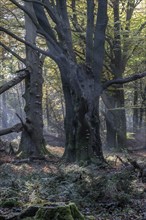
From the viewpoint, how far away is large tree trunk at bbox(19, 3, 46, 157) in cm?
1576

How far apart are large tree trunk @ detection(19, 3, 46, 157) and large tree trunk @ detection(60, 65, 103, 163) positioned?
110 inches

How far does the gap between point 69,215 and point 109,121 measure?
17797 mm

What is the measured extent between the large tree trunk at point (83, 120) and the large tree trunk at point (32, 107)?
2796 millimetres

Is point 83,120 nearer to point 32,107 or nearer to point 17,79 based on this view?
point 32,107

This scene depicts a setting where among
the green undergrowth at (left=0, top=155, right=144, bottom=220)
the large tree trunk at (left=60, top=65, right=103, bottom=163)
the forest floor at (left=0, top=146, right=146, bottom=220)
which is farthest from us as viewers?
the large tree trunk at (left=60, top=65, right=103, bottom=163)

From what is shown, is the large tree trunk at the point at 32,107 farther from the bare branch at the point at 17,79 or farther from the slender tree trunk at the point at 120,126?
the slender tree trunk at the point at 120,126

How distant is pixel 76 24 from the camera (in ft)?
60.6

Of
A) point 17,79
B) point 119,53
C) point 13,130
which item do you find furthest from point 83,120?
point 119,53

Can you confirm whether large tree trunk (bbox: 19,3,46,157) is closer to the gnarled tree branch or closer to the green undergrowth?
the gnarled tree branch

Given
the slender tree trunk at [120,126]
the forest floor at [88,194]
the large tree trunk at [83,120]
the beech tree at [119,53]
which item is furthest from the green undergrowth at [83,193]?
the slender tree trunk at [120,126]

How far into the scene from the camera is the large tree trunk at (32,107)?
15.8 m

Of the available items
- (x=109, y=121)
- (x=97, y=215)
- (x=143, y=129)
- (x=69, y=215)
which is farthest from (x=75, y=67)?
(x=143, y=129)

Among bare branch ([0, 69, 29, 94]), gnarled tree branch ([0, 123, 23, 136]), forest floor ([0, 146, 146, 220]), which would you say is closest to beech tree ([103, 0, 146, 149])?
bare branch ([0, 69, 29, 94])

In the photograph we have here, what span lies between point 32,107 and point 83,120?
4.02m
